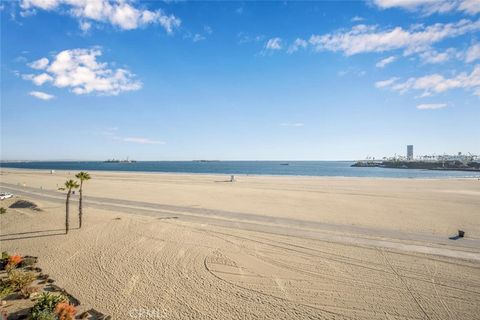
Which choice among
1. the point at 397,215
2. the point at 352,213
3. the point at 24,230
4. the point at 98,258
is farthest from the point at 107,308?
the point at 397,215

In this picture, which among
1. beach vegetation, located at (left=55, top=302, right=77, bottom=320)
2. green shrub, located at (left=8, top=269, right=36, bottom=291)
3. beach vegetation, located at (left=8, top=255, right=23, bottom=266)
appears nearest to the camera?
beach vegetation, located at (left=55, top=302, right=77, bottom=320)

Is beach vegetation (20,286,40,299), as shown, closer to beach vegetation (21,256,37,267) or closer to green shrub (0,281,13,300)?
green shrub (0,281,13,300)

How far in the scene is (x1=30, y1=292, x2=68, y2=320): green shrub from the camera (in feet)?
25.2

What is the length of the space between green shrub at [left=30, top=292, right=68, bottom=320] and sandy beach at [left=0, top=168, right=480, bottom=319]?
96 cm

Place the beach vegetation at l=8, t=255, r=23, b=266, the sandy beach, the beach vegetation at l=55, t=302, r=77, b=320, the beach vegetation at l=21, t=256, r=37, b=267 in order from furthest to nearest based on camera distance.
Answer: the beach vegetation at l=21, t=256, r=37, b=267
the beach vegetation at l=8, t=255, r=23, b=266
the sandy beach
the beach vegetation at l=55, t=302, r=77, b=320

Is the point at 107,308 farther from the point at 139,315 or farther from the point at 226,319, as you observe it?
the point at 226,319

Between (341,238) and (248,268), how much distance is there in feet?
21.2

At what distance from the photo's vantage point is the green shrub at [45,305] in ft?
25.2

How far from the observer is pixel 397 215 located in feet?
70.5

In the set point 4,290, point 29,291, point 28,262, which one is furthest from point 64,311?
point 28,262

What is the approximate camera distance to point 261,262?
11.9 m

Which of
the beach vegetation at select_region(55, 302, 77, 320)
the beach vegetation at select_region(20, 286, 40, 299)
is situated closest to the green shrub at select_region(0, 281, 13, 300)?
the beach vegetation at select_region(20, 286, 40, 299)

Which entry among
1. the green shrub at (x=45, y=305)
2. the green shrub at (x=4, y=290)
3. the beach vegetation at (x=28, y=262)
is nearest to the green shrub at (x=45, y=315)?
the green shrub at (x=45, y=305)

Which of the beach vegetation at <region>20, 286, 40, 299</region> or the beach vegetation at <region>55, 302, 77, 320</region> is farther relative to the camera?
the beach vegetation at <region>20, 286, 40, 299</region>
